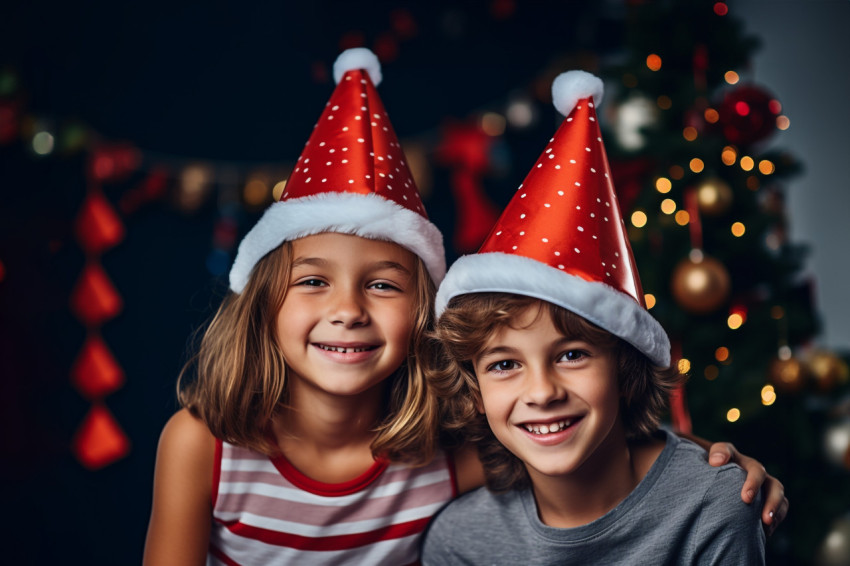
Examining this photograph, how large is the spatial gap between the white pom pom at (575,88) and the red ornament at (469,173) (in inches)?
68.1

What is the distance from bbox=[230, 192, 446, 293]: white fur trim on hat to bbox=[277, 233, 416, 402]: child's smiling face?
23 mm

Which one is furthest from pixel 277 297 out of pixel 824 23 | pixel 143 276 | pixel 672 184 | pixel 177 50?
pixel 824 23

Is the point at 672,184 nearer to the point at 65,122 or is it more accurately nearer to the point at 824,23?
the point at 824,23

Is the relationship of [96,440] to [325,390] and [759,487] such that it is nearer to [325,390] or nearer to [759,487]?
[325,390]

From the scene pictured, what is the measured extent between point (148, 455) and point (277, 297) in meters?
1.71

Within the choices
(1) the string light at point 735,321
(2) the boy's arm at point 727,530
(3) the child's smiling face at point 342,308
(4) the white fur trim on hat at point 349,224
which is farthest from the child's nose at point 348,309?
(1) the string light at point 735,321

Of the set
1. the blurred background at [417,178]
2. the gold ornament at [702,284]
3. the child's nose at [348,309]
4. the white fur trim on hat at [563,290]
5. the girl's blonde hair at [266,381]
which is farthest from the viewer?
the blurred background at [417,178]

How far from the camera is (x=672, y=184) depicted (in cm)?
209

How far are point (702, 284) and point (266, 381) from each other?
1.21 m

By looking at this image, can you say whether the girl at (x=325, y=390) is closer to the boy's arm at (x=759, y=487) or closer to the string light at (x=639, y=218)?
the boy's arm at (x=759, y=487)

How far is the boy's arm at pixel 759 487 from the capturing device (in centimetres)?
118

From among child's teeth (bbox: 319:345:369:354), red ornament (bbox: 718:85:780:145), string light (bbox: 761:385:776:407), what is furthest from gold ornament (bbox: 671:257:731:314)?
child's teeth (bbox: 319:345:369:354)

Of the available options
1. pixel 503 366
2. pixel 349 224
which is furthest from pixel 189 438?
pixel 503 366

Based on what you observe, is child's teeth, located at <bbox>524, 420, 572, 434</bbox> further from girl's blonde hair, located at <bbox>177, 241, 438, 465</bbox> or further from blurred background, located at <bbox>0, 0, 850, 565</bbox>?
blurred background, located at <bbox>0, 0, 850, 565</bbox>
